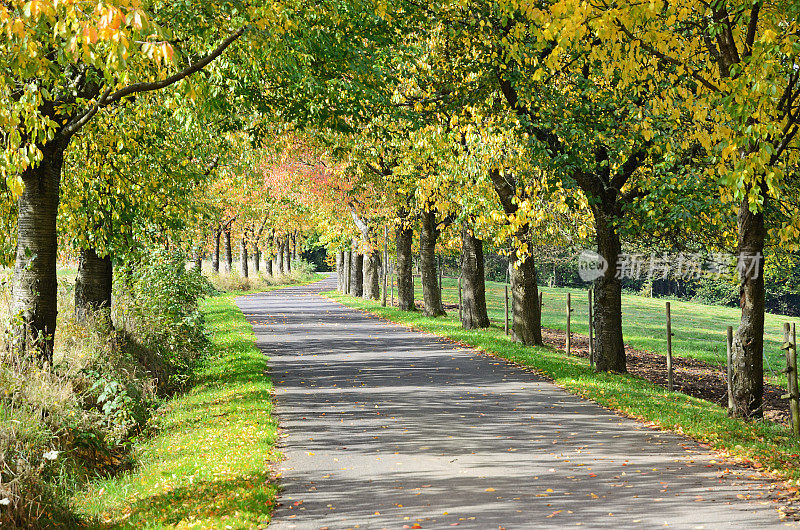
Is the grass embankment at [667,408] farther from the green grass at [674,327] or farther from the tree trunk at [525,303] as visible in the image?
the green grass at [674,327]

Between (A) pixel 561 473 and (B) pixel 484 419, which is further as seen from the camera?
(B) pixel 484 419

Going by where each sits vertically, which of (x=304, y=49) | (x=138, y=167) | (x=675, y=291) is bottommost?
(x=675, y=291)

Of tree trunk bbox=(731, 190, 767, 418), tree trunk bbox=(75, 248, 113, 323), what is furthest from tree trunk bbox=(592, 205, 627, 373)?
tree trunk bbox=(75, 248, 113, 323)

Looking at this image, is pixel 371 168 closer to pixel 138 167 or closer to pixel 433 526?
pixel 138 167

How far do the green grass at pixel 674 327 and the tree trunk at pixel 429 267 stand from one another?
8.57ft

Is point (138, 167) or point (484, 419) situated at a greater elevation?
point (138, 167)

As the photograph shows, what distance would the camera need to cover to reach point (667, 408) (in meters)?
11.6

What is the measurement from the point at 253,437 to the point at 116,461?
186 cm

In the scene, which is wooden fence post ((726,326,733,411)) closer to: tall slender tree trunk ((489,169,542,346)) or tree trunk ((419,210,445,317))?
tall slender tree trunk ((489,169,542,346))

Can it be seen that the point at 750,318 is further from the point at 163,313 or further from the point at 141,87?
the point at 163,313

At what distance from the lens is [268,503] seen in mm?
7012

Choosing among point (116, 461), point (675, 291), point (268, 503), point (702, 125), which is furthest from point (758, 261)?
point (675, 291)

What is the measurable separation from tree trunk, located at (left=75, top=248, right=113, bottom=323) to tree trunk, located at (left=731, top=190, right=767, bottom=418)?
37.4ft

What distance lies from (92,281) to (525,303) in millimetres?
10171
